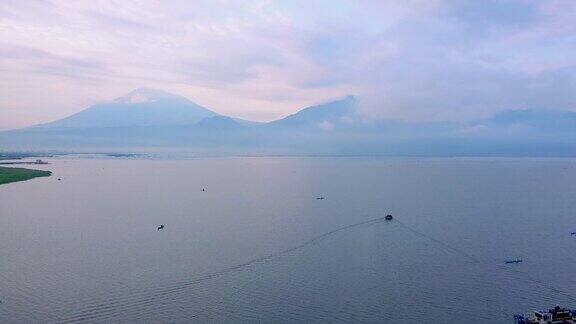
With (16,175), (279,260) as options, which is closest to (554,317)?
(279,260)

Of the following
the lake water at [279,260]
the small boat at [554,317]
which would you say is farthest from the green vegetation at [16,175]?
the small boat at [554,317]

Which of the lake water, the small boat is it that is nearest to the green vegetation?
the lake water

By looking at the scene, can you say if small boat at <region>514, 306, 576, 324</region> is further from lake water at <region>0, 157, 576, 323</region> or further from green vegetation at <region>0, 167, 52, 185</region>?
green vegetation at <region>0, 167, 52, 185</region>

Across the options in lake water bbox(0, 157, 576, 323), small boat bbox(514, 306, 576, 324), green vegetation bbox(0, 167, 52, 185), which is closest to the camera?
small boat bbox(514, 306, 576, 324)

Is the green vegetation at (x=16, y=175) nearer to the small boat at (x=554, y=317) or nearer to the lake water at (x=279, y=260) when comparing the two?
the lake water at (x=279, y=260)

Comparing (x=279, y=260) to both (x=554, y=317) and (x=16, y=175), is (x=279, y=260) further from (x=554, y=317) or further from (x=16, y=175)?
(x=16, y=175)

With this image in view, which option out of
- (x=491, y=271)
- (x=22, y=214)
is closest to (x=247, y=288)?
(x=491, y=271)

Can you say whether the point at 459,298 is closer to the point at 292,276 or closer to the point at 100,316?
the point at 292,276

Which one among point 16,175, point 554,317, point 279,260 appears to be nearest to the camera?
point 554,317

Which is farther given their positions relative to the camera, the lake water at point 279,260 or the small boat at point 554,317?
the lake water at point 279,260
